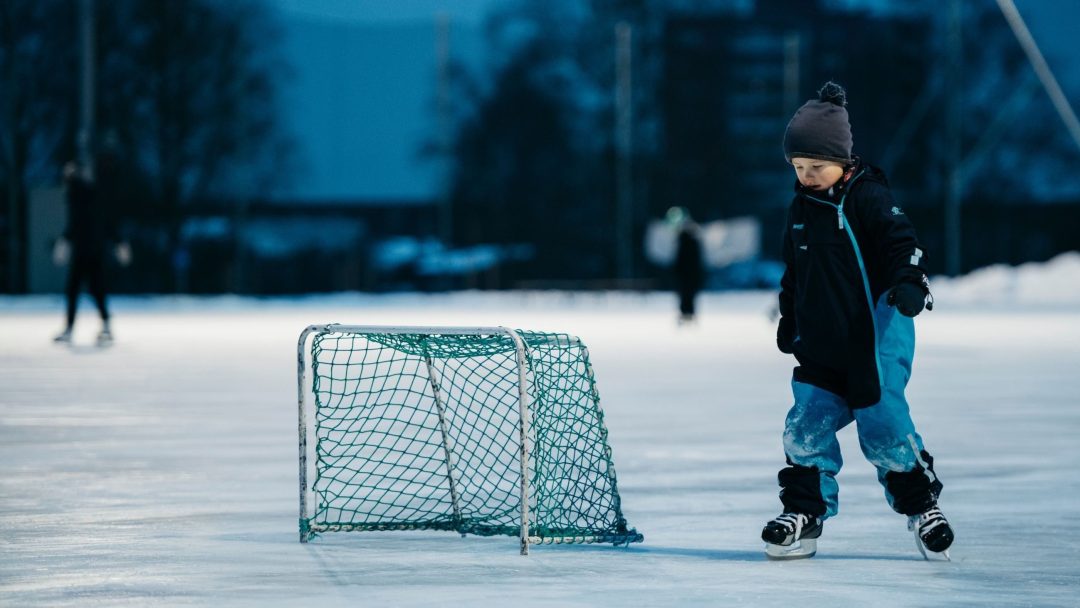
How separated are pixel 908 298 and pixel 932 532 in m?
0.72

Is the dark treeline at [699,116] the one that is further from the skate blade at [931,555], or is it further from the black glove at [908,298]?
the black glove at [908,298]

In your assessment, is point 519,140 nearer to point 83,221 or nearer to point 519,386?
point 83,221

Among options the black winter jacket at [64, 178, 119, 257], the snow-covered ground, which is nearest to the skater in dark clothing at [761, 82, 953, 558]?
the snow-covered ground

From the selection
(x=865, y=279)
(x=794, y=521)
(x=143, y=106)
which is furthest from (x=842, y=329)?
(x=143, y=106)

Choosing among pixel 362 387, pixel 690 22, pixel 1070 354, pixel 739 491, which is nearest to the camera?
pixel 739 491

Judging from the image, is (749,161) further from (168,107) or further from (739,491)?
(739,491)

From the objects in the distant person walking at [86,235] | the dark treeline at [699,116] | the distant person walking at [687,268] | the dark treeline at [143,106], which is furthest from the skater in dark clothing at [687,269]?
the dark treeline at [699,116]

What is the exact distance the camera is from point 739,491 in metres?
6.55

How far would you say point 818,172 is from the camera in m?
4.93

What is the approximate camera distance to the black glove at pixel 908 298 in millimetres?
4641

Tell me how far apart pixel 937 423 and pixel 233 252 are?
96.8ft

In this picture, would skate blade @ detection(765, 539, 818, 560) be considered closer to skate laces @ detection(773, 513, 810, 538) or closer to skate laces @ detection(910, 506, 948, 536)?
skate laces @ detection(773, 513, 810, 538)

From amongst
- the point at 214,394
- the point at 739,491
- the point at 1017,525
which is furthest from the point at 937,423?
the point at 214,394

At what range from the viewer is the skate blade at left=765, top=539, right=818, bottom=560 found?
496 centimetres
